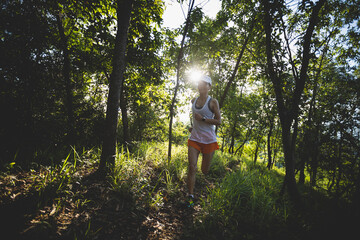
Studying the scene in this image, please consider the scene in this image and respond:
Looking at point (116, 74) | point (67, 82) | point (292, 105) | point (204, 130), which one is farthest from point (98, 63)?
point (292, 105)

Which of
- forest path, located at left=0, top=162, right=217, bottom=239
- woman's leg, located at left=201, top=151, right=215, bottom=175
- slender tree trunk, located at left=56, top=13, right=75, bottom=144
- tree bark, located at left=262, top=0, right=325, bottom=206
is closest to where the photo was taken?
forest path, located at left=0, top=162, right=217, bottom=239

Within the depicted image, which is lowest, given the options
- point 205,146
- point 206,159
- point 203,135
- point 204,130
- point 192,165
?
point 192,165

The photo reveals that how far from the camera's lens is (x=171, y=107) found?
471cm

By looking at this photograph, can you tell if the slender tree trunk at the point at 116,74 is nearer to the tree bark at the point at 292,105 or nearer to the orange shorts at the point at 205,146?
the orange shorts at the point at 205,146

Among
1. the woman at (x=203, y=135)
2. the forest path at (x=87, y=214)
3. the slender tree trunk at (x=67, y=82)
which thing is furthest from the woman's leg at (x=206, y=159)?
the slender tree trunk at (x=67, y=82)

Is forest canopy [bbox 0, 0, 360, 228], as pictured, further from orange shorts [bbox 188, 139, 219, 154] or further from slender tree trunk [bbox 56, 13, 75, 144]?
orange shorts [bbox 188, 139, 219, 154]

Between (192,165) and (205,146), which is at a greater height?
(205,146)

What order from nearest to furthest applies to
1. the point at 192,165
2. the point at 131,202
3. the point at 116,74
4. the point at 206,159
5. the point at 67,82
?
1. the point at 131,202
2. the point at 116,74
3. the point at 192,165
4. the point at 206,159
5. the point at 67,82

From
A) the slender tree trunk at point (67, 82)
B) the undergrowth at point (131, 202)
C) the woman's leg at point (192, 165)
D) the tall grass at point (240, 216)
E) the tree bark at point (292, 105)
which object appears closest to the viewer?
the undergrowth at point (131, 202)

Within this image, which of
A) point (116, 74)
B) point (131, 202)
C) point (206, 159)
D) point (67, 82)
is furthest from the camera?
point (67, 82)

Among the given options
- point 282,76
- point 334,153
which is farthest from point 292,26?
point 334,153

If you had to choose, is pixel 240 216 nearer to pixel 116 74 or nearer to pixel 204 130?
pixel 204 130

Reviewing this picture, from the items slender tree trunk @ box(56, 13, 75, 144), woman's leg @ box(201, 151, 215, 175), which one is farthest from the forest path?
slender tree trunk @ box(56, 13, 75, 144)

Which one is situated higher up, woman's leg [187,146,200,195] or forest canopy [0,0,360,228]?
forest canopy [0,0,360,228]
